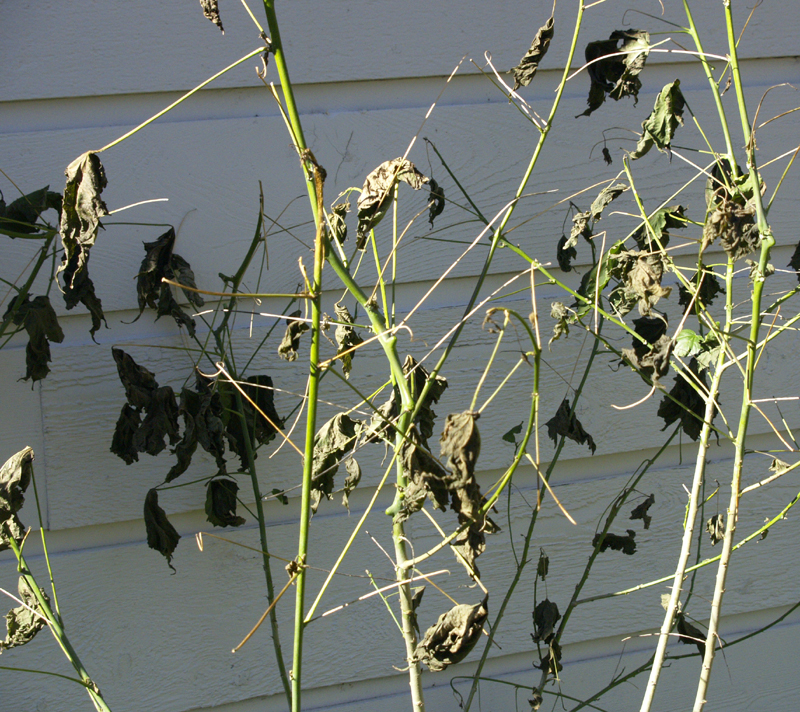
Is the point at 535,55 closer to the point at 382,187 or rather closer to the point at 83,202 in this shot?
the point at 382,187

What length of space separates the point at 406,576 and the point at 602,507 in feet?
2.57

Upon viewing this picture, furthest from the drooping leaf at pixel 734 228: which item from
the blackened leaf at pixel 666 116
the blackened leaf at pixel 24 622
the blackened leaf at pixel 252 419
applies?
the blackened leaf at pixel 24 622

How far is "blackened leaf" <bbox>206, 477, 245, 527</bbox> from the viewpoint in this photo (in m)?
1.06

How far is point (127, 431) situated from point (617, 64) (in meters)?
0.84

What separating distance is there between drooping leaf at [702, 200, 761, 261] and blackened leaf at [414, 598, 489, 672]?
45 centimetres

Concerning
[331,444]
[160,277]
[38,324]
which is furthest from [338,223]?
[38,324]

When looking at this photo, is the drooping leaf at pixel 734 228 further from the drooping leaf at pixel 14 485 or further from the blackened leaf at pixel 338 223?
the drooping leaf at pixel 14 485

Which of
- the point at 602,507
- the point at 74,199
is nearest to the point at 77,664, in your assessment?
the point at 74,199

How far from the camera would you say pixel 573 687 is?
1456mm

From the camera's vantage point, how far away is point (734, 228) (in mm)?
724

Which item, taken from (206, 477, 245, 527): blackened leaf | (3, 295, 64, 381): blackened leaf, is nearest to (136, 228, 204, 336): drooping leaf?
(3, 295, 64, 381): blackened leaf

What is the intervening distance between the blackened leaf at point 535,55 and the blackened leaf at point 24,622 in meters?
0.84

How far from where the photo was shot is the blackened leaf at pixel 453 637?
70cm

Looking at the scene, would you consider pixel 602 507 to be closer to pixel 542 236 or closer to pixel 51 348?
pixel 542 236
